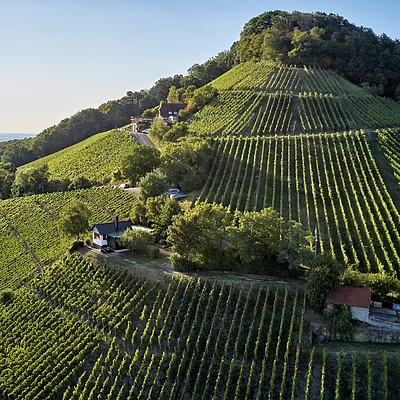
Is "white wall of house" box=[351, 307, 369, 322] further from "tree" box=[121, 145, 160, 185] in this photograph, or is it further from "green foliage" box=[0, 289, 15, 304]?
"tree" box=[121, 145, 160, 185]

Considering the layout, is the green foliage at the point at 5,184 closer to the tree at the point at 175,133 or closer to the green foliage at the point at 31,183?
the green foliage at the point at 31,183

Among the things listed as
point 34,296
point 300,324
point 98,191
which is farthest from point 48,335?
point 98,191

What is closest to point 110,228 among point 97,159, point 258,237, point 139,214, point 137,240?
point 139,214

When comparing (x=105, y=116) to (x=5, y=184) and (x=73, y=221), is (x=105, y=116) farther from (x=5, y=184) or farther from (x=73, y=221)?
(x=73, y=221)

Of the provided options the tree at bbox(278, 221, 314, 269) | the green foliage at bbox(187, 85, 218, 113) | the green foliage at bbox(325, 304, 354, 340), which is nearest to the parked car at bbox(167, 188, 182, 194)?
the tree at bbox(278, 221, 314, 269)

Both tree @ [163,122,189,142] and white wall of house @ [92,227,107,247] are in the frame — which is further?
tree @ [163,122,189,142]

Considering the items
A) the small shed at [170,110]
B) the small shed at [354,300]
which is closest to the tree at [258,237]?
the small shed at [354,300]

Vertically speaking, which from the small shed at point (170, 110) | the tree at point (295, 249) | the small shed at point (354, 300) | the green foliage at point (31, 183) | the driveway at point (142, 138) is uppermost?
the small shed at point (170, 110)

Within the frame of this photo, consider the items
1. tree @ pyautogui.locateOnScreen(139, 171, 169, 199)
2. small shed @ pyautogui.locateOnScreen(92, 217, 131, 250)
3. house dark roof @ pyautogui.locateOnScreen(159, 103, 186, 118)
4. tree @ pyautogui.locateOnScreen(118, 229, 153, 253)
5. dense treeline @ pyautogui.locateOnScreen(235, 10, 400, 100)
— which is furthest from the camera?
dense treeline @ pyautogui.locateOnScreen(235, 10, 400, 100)
